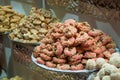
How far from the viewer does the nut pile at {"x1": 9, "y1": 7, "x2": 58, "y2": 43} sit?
6.47 ft

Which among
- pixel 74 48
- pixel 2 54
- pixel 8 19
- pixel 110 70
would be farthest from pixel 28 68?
pixel 110 70

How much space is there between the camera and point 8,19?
8.41ft

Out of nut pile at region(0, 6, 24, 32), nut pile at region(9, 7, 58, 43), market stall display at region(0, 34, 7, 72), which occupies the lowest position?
market stall display at region(0, 34, 7, 72)

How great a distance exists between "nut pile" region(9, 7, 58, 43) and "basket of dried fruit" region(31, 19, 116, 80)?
1.44 ft

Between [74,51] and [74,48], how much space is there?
20 mm

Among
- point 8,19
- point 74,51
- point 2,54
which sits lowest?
point 2,54

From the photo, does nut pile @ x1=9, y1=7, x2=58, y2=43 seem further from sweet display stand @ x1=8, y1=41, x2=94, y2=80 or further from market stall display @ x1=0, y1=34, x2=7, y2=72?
market stall display @ x1=0, y1=34, x2=7, y2=72

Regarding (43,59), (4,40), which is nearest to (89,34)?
(43,59)

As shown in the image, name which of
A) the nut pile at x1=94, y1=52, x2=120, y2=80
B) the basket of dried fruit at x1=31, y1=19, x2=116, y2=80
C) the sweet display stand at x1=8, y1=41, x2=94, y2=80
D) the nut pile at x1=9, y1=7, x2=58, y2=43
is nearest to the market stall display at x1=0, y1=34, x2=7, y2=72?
the sweet display stand at x1=8, y1=41, x2=94, y2=80

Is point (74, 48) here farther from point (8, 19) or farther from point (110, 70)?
point (8, 19)

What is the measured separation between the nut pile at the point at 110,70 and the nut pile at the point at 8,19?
4.38 ft

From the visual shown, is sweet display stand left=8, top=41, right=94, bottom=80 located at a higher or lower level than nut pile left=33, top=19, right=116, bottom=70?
lower

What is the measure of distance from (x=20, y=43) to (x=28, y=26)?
0.46 ft

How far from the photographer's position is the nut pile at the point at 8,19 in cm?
248
